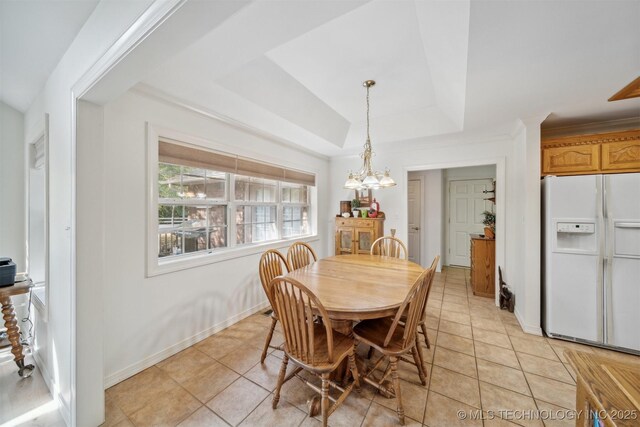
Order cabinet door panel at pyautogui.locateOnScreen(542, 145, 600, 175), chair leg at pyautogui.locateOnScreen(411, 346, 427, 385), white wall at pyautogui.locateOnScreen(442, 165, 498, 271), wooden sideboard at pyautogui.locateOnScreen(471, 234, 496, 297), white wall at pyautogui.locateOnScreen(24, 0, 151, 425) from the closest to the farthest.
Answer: white wall at pyautogui.locateOnScreen(24, 0, 151, 425), chair leg at pyautogui.locateOnScreen(411, 346, 427, 385), cabinet door panel at pyautogui.locateOnScreen(542, 145, 600, 175), wooden sideboard at pyautogui.locateOnScreen(471, 234, 496, 297), white wall at pyautogui.locateOnScreen(442, 165, 498, 271)

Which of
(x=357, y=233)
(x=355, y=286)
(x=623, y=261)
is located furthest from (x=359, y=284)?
(x=623, y=261)

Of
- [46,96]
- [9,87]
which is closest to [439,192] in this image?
[46,96]

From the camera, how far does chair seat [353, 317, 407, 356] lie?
154cm

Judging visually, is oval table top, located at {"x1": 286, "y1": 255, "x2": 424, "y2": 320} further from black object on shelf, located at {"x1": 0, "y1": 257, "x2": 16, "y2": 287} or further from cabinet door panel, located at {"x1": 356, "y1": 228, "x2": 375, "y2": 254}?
black object on shelf, located at {"x1": 0, "y1": 257, "x2": 16, "y2": 287}

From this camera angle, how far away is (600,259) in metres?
2.25

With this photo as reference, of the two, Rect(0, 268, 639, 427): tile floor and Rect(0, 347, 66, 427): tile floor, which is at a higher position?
Rect(0, 268, 639, 427): tile floor

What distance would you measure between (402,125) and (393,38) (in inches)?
67.3

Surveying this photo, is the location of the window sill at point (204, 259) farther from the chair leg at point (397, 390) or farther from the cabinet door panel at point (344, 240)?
the chair leg at point (397, 390)

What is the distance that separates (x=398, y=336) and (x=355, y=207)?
271 cm

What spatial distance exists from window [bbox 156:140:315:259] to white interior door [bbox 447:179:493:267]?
3641mm

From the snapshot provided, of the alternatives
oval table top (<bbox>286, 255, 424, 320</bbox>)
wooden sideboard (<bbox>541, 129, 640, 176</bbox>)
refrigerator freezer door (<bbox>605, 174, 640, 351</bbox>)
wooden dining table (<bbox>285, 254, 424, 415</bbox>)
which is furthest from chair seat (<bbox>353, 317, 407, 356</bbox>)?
wooden sideboard (<bbox>541, 129, 640, 176</bbox>)

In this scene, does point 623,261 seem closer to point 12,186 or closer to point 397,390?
point 397,390

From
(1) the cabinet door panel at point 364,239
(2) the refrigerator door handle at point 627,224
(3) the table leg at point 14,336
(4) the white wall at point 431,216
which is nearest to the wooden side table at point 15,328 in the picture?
(3) the table leg at point 14,336

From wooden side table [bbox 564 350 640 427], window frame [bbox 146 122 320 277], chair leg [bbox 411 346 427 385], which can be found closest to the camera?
wooden side table [bbox 564 350 640 427]
